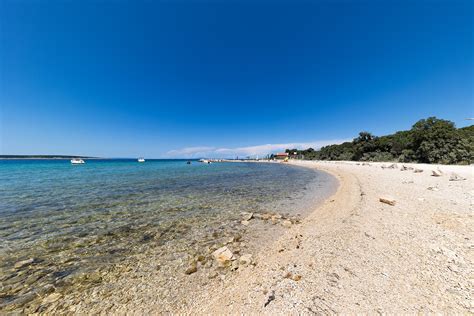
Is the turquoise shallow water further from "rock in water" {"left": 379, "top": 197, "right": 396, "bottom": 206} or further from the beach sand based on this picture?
"rock in water" {"left": 379, "top": 197, "right": 396, "bottom": 206}

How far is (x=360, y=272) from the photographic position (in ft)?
12.1

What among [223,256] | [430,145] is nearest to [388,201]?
[223,256]

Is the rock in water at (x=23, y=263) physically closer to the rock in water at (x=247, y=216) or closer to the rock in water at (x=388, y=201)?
the rock in water at (x=247, y=216)

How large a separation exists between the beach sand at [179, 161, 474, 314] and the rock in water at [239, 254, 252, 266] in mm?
211

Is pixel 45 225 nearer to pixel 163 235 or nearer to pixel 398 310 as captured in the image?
pixel 163 235

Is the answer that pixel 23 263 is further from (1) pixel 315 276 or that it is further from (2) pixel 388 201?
(2) pixel 388 201

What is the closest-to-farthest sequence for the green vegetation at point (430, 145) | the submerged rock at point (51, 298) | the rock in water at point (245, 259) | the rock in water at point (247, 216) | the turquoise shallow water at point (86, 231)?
1. the submerged rock at point (51, 298)
2. the turquoise shallow water at point (86, 231)
3. the rock in water at point (245, 259)
4. the rock in water at point (247, 216)
5. the green vegetation at point (430, 145)

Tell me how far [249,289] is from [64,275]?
481 centimetres

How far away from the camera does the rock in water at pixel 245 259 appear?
4.71m

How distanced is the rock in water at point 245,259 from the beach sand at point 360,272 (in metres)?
0.21

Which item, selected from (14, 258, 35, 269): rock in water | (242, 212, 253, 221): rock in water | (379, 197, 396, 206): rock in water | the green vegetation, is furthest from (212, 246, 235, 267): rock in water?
the green vegetation

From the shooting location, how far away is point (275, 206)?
1033 centimetres

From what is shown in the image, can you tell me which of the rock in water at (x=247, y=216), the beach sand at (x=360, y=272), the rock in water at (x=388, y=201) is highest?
the rock in water at (x=388, y=201)

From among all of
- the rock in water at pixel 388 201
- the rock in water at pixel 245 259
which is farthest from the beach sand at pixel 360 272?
the rock in water at pixel 388 201
